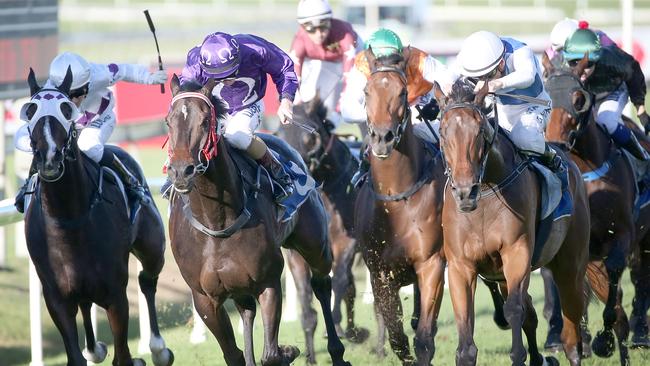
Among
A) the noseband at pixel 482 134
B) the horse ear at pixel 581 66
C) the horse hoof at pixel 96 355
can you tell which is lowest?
the horse hoof at pixel 96 355

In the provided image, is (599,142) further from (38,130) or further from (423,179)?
(38,130)

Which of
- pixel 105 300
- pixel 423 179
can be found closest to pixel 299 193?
pixel 423 179

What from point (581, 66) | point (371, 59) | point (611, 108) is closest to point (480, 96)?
point (371, 59)

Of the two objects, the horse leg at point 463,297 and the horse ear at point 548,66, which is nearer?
the horse leg at point 463,297

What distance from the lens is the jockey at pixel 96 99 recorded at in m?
7.11

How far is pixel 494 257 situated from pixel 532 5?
2511cm

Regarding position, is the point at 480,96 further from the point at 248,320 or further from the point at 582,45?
the point at 582,45

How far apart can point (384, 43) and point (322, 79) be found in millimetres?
3408

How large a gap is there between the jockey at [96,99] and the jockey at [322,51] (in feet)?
8.66

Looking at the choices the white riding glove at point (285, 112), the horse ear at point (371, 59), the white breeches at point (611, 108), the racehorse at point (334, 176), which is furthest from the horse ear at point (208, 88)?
the white breeches at point (611, 108)

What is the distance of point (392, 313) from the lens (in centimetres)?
715

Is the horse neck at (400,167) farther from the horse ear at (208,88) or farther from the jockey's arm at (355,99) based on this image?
the horse ear at (208,88)

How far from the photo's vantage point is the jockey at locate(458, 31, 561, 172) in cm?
670

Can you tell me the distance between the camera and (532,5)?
100 ft
